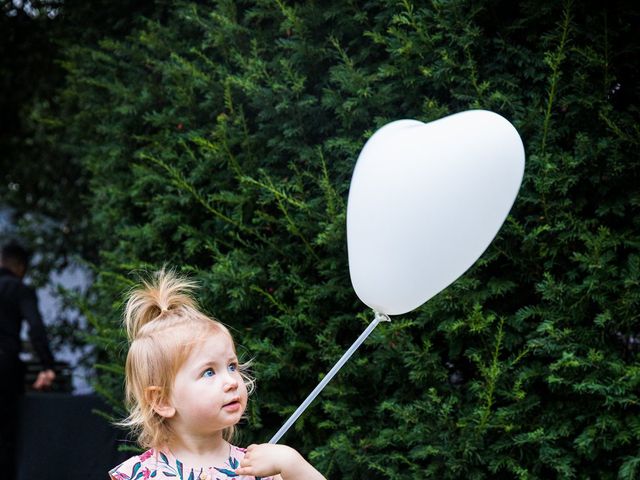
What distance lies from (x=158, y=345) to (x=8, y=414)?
11.5 ft

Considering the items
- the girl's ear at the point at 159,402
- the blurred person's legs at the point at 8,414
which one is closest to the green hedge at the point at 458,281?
the girl's ear at the point at 159,402

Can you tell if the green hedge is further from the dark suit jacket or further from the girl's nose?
the dark suit jacket

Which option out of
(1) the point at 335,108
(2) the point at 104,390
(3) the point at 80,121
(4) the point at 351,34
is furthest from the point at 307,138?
(3) the point at 80,121

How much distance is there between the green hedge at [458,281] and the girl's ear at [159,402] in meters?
0.92

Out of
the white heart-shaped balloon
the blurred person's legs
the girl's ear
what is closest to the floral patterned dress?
the girl's ear

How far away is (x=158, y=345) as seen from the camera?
225 cm

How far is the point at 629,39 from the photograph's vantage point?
2930 mm

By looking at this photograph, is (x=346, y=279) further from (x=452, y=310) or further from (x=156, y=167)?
(x=156, y=167)

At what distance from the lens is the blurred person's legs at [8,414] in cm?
530

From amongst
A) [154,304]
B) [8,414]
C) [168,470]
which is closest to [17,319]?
[8,414]

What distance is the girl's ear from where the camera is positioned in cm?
222

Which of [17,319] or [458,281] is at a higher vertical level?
[17,319]

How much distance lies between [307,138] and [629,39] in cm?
120

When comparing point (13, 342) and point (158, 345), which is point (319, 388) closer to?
point (158, 345)
